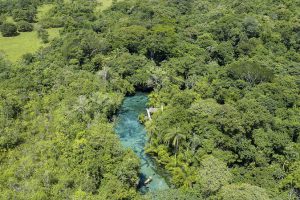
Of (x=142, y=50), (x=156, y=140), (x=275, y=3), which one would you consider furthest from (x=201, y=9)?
(x=156, y=140)

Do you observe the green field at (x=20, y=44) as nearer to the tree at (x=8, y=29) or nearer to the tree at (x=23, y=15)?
the tree at (x=8, y=29)

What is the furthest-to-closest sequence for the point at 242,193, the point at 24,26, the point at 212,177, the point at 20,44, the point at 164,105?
the point at 24,26, the point at 20,44, the point at 164,105, the point at 212,177, the point at 242,193

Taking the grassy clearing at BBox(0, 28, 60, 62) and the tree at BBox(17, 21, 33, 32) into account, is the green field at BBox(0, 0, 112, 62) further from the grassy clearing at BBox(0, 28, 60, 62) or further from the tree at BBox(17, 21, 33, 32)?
the tree at BBox(17, 21, 33, 32)

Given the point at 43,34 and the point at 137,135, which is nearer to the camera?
the point at 137,135

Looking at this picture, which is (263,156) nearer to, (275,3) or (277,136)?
(277,136)

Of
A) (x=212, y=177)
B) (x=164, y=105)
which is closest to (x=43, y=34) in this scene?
(x=164, y=105)

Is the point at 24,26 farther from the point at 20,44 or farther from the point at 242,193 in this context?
the point at 242,193
